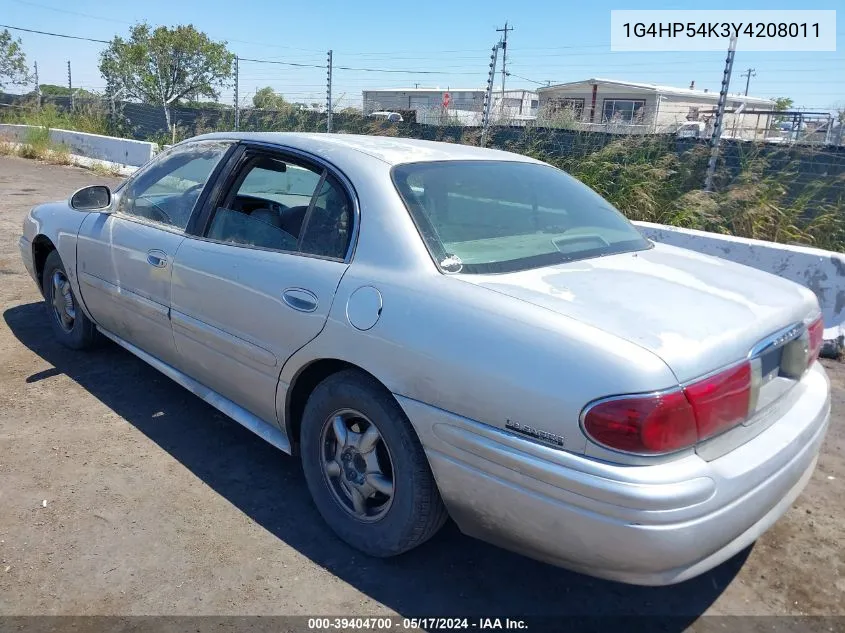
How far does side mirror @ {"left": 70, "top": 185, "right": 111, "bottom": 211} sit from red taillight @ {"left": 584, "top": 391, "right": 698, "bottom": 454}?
11.0 feet

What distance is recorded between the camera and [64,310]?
4645 mm

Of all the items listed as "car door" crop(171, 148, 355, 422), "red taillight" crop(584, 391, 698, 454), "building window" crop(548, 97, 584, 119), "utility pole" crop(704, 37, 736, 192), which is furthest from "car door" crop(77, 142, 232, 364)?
"building window" crop(548, 97, 584, 119)

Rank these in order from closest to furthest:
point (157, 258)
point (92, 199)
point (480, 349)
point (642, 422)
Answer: point (642, 422) < point (480, 349) < point (157, 258) < point (92, 199)

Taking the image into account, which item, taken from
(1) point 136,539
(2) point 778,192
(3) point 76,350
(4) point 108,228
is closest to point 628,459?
(1) point 136,539

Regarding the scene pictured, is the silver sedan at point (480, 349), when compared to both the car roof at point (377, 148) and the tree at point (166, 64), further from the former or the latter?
the tree at point (166, 64)

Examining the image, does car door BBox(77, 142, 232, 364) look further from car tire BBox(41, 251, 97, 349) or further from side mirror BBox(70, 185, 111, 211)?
car tire BBox(41, 251, 97, 349)

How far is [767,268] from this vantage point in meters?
5.38

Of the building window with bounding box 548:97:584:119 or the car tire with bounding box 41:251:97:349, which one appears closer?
the car tire with bounding box 41:251:97:349

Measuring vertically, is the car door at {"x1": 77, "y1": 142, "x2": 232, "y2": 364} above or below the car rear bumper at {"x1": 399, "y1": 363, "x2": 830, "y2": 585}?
above

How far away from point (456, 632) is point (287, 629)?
0.58 meters

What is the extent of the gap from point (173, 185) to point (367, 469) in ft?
7.18

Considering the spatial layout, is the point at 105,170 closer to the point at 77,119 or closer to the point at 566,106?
the point at 77,119

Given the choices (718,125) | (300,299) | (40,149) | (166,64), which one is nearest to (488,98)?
(718,125)

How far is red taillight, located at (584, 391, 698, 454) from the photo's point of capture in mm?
1886
